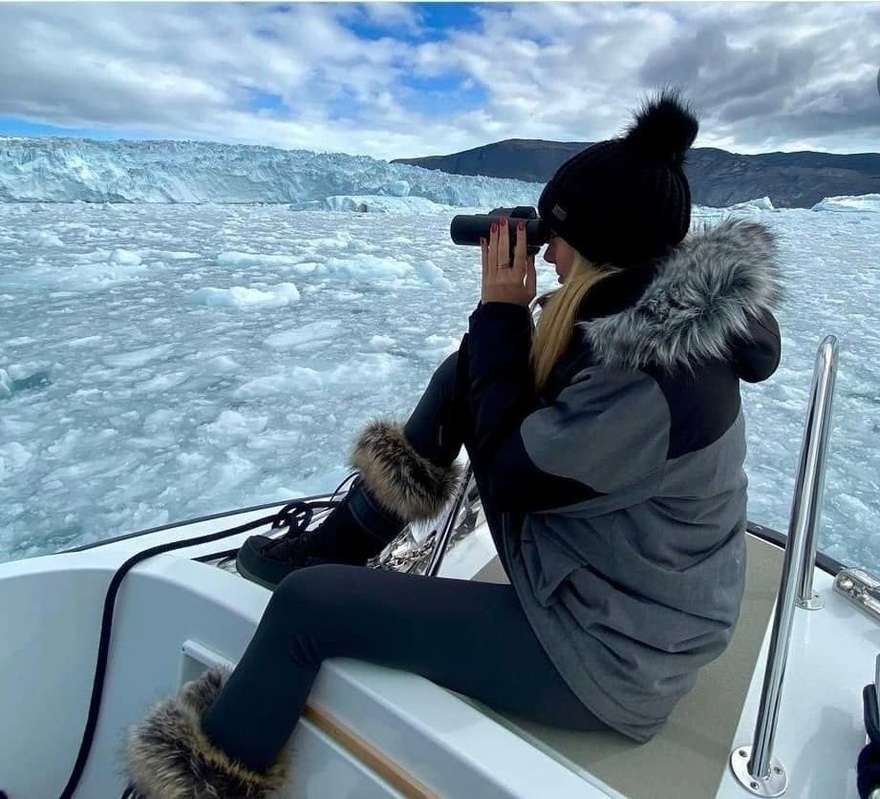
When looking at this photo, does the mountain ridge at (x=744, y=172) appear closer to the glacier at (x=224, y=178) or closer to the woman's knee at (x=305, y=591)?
the glacier at (x=224, y=178)

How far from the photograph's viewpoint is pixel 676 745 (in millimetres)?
855

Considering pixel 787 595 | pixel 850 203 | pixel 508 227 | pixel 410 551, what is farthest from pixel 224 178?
pixel 787 595

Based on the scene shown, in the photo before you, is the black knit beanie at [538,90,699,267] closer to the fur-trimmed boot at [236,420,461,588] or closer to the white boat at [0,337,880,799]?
the white boat at [0,337,880,799]

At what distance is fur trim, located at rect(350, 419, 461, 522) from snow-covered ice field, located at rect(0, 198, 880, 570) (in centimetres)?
57

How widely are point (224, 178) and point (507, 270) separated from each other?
2125cm

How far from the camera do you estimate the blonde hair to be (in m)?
0.86

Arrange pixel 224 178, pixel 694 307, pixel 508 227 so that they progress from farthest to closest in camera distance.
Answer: pixel 224 178 < pixel 508 227 < pixel 694 307

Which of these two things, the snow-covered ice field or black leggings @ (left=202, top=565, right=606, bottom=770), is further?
the snow-covered ice field

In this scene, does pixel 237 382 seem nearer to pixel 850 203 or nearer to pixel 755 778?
pixel 755 778

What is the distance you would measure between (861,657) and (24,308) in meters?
5.43

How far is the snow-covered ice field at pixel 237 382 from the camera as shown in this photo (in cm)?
253

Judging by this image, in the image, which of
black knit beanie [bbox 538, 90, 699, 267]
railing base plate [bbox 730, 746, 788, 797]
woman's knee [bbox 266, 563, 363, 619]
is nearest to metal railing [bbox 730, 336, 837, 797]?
railing base plate [bbox 730, 746, 788, 797]

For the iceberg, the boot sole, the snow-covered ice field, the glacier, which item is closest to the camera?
the boot sole

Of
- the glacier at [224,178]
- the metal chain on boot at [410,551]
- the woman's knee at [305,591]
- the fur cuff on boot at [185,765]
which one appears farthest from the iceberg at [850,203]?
the fur cuff on boot at [185,765]
